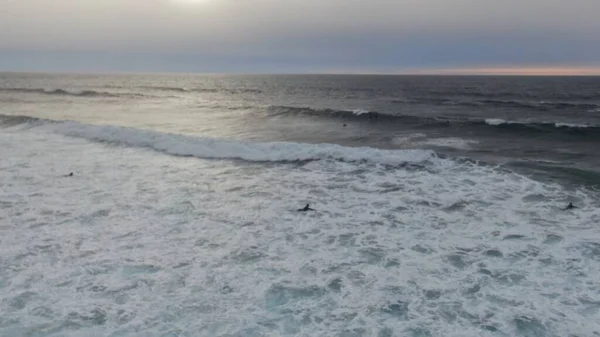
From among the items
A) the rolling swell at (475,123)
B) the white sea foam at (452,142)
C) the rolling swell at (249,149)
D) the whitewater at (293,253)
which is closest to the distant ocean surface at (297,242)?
the whitewater at (293,253)

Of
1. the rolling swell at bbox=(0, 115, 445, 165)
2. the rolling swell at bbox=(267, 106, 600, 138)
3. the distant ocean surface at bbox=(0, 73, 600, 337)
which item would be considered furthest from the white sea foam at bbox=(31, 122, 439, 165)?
the rolling swell at bbox=(267, 106, 600, 138)

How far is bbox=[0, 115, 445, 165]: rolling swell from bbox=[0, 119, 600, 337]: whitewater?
1.81 m

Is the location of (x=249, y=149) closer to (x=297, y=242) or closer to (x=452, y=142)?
(x=297, y=242)

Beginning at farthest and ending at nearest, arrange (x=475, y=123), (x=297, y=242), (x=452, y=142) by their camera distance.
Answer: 1. (x=475, y=123)
2. (x=452, y=142)
3. (x=297, y=242)

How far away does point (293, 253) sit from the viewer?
824cm

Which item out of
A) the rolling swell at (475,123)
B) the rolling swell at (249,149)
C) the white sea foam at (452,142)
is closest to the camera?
the rolling swell at (249,149)

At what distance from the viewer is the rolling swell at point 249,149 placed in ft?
55.9

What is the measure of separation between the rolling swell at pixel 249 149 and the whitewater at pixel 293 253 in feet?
5.93

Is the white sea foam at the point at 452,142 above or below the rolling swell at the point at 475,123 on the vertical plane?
below

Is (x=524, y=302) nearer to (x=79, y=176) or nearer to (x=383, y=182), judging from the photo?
(x=383, y=182)

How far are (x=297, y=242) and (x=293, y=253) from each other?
0.57 m

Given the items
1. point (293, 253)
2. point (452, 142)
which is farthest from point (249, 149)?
point (293, 253)

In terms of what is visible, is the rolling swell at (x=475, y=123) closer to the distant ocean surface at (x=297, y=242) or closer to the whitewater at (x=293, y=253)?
the distant ocean surface at (x=297, y=242)

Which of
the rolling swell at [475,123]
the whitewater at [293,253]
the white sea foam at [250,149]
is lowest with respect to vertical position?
the whitewater at [293,253]
